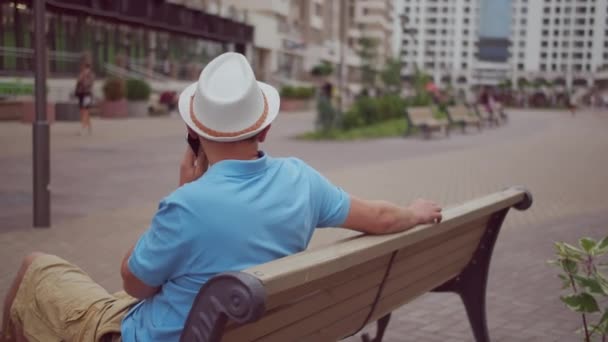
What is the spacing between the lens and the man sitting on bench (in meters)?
2.41

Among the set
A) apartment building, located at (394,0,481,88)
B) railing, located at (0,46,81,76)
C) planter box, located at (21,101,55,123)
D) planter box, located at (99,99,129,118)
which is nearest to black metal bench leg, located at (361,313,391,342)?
apartment building, located at (394,0,481,88)

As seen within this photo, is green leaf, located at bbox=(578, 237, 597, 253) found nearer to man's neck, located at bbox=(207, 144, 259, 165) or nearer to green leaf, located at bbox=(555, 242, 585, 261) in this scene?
green leaf, located at bbox=(555, 242, 585, 261)

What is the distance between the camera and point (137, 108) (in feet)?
99.7

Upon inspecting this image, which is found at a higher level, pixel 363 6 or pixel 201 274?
pixel 363 6

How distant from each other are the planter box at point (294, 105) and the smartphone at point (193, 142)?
41417mm

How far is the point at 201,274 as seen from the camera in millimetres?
2486

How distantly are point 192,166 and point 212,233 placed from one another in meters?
0.43

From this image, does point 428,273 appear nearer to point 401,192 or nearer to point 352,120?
point 401,192

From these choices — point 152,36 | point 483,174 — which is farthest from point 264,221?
point 152,36

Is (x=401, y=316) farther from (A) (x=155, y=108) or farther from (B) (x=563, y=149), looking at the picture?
(A) (x=155, y=108)

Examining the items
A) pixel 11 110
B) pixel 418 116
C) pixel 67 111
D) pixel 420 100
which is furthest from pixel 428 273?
pixel 420 100

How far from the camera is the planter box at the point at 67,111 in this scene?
86.2ft

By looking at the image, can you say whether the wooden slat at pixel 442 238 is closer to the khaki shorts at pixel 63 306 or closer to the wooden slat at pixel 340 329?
the wooden slat at pixel 340 329

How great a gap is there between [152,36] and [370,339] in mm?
42388
